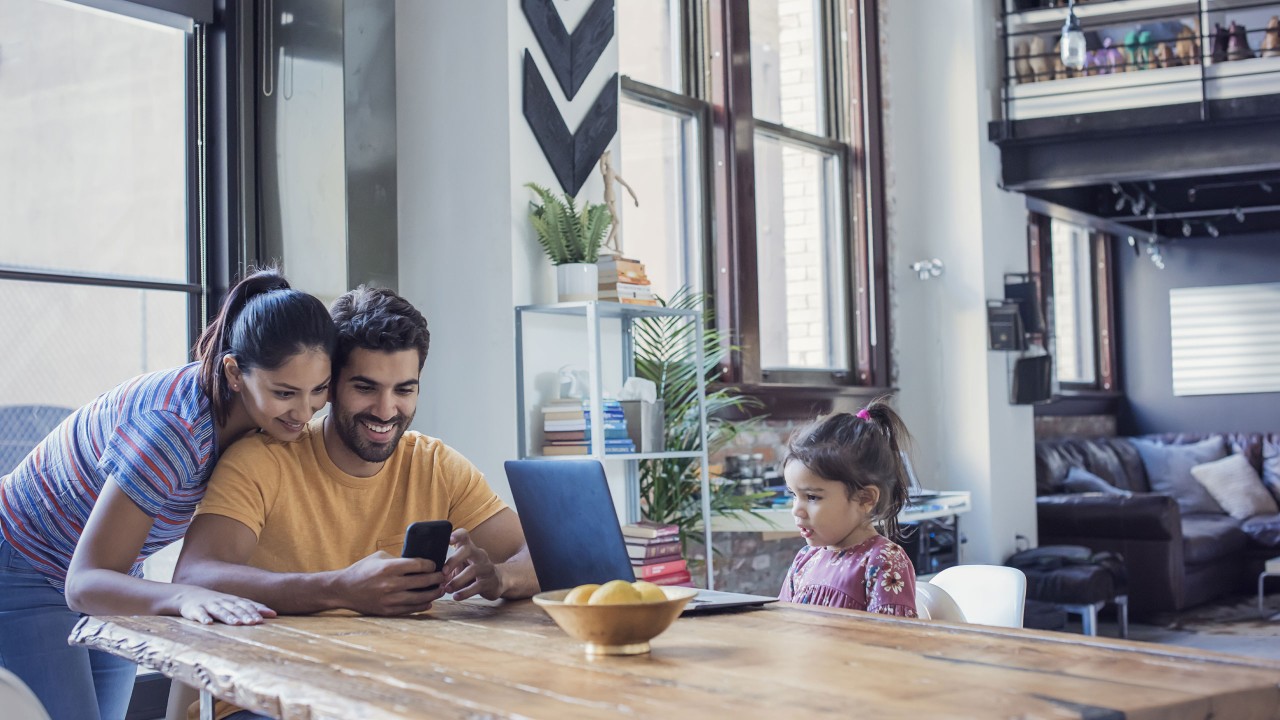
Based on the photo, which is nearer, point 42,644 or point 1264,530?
point 42,644

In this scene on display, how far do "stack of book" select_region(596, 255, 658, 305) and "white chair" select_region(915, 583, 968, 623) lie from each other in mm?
2105

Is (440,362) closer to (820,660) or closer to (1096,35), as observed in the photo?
(820,660)

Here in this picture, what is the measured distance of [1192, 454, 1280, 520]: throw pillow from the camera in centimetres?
833

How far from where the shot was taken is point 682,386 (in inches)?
199

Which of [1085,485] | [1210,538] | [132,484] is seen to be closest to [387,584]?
[132,484]

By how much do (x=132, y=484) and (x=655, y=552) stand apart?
2.38 m

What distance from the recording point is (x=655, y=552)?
4270 mm

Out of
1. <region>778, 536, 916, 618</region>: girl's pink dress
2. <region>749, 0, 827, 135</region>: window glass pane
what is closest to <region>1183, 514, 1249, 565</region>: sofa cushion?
<region>749, 0, 827, 135</region>: window glass pane

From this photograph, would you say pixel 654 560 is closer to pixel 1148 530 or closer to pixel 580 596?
pixel 580 596

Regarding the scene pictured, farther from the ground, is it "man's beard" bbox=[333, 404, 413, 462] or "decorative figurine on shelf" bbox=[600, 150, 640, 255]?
"decorative figurine on shelf" bbox=[600, 150, 640, 255]

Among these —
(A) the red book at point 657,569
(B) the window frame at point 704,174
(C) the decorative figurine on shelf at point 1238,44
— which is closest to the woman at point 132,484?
(A) the red book at point 657,569

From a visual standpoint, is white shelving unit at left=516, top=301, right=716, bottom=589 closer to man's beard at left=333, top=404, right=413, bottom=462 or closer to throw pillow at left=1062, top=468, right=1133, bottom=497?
man's beard at left=333, top=404, right=413, bottom=462

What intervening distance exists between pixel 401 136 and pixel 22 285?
1398mm

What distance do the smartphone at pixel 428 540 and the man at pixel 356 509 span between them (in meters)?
0.02
